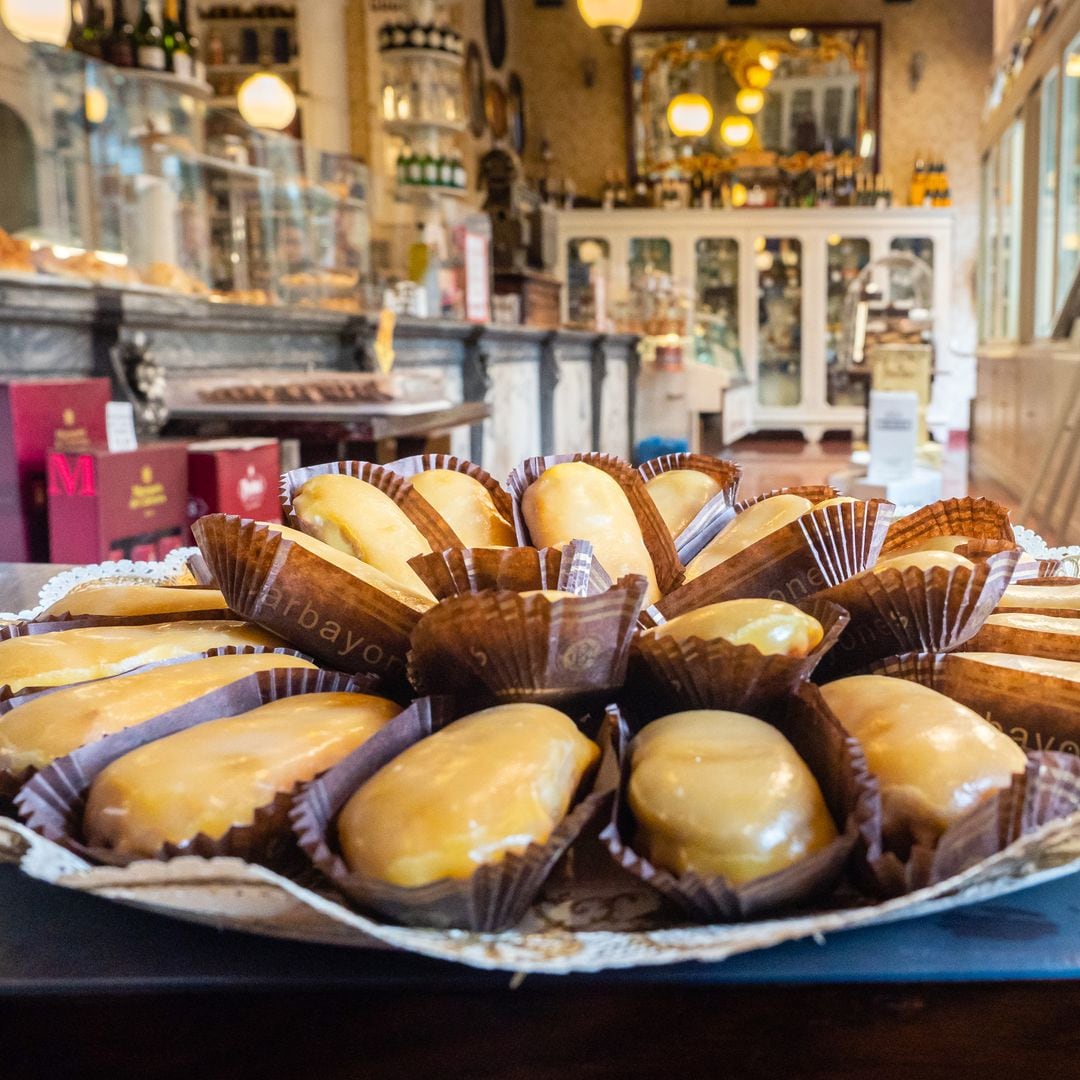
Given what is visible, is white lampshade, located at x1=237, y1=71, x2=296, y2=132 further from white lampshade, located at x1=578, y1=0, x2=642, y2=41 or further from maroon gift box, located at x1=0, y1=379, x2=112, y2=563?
maroon gift box, located at x1=0, y1=379, x2=112, y2=563

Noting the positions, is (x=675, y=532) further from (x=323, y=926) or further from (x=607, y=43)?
(x=607, y=43)

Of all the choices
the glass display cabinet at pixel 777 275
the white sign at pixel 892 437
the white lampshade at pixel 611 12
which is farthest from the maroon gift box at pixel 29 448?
the glass display cabinet at pixel 777 275

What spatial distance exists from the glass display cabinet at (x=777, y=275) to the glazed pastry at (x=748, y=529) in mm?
10332

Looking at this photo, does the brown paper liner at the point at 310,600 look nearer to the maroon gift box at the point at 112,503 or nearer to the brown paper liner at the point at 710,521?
the brown paper liner at the point at 710,521

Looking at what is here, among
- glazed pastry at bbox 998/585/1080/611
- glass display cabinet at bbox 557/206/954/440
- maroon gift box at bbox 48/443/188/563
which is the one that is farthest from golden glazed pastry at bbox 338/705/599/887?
glass display cabinet at bbox 557/206/954/440

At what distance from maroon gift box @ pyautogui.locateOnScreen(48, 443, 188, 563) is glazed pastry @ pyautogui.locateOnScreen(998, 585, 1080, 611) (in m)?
1.70

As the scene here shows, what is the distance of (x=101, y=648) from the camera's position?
567 mm

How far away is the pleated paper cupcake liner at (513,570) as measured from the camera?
21.8 inches

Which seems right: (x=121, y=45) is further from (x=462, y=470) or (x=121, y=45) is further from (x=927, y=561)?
(x=927, y=561)

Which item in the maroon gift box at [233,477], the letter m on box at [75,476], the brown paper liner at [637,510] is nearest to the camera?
the brown paper liner at [637,510]

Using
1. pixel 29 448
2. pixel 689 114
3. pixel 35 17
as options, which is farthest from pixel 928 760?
pixel 689 114

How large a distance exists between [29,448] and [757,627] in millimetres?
1987

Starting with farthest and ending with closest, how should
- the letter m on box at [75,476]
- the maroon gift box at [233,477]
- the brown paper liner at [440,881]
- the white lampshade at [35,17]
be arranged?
the white lampshade at [35,17] → the maroon gift box at [233,477] → the letter m on box at [75,476] → the brown paper liner at [440,881]

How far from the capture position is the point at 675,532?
2.61 ft
